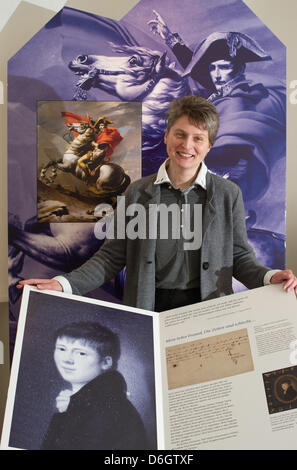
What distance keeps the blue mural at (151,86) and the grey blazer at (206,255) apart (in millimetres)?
526

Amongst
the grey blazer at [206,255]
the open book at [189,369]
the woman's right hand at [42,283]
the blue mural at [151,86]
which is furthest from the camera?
the blue mural at [151,86]

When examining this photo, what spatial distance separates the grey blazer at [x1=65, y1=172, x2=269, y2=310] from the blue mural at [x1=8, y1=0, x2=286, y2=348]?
53 cm

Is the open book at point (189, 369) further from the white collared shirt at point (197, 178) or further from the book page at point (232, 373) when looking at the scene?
the white collared shirt at point (197, 178)

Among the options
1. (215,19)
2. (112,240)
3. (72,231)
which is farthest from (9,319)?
(215,19)

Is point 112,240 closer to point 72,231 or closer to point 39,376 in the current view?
point 72,231

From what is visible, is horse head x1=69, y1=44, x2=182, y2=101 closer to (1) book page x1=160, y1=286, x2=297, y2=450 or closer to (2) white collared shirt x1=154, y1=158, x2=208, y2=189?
(2) white collared shirt x1=154, y1=158, x2=208, y2=189

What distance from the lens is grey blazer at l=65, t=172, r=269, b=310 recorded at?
1708 mm

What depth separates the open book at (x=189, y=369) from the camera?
1.10 metres

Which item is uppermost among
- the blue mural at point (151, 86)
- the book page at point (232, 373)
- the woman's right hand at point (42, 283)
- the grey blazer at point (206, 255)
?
the blue mural at point (151, 86)

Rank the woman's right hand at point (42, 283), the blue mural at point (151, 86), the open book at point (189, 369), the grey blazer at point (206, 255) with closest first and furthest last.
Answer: the open book at point (189, 369)
the woman's right hand at point (42, 283)
the grey blazer at point (206, 255)
the blue mural at point (151, 86)

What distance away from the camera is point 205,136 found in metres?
1.76

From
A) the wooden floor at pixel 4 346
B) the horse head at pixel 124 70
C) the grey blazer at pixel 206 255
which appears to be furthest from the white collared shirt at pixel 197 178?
the wooden floor at pixel 4 346

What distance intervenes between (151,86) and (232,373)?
5.26 feet

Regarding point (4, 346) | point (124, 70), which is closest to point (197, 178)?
point (124, 70)
